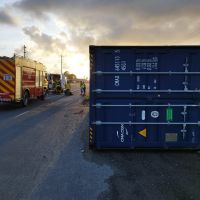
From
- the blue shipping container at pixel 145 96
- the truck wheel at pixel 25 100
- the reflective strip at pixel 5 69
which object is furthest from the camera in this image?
the truck wheel at pixel 25 100

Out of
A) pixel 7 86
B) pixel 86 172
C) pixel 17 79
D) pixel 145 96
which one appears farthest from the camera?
pixel 17 79

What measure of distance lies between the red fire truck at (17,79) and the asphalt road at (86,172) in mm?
8407

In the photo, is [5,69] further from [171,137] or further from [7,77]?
[171,137]

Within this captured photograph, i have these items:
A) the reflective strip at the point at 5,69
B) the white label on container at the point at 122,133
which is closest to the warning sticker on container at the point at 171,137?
the white label on container at the point at 122,133

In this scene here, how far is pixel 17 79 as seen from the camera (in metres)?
17.4

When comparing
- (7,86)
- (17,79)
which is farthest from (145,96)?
(17,79)

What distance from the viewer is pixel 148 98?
7.43 m

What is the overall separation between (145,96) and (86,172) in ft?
8.59

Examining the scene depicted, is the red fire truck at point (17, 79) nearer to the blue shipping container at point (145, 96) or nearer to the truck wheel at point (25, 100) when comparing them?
the truck wheel at point (25, 100)

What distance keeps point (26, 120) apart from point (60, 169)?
7135 mm

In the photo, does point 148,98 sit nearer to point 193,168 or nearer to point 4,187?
point 193,168

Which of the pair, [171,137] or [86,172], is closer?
[86,172]

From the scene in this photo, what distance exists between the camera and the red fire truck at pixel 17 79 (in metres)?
16.9

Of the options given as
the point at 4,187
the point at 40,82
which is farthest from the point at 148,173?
the point at 40,82
